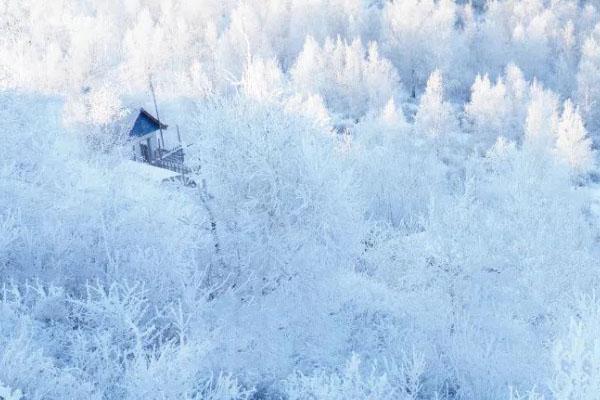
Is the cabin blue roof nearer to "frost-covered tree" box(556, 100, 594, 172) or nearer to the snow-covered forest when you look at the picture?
the snow-covered forest

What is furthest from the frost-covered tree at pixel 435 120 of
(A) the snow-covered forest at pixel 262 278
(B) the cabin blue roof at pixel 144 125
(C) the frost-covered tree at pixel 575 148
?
(B) the cabin blue roof at pixel 144 125

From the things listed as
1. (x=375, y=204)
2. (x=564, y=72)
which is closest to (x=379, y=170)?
(x=375, y=204)

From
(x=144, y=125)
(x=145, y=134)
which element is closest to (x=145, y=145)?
(x=145, y=134)

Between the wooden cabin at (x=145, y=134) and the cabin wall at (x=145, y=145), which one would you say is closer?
the wooden cabin at (x=145, y=134)

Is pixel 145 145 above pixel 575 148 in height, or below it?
above

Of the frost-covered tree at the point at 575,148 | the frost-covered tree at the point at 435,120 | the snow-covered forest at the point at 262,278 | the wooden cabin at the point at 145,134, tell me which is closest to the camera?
the snow-covered forest at the point at 262,278

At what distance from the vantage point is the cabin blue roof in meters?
29.8

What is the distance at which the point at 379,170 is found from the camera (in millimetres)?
29781

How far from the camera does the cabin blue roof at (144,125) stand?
29.8 meters

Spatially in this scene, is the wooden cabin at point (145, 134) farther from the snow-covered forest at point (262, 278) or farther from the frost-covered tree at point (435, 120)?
the frost-covered tree at point (435, 120)

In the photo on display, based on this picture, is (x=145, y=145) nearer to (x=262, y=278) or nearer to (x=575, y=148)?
(x=262, y=278)

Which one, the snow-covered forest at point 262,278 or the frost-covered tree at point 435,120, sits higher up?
the snow-covered forest at point 262,278

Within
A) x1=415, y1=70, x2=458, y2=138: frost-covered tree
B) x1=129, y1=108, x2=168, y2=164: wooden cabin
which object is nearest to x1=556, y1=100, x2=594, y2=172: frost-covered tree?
x1=415, y1=70, x2=458, y2=138: frost-covered tree

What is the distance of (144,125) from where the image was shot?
3056 centimetres
